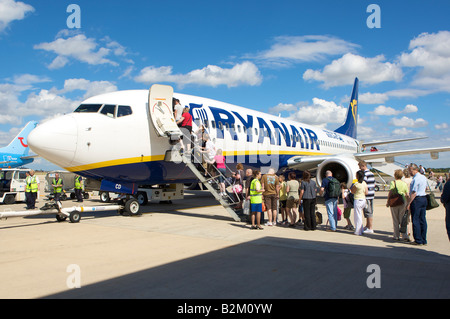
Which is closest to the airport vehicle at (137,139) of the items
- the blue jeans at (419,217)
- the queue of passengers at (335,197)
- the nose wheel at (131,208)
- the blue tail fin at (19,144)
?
the nose wheel at (131,208)

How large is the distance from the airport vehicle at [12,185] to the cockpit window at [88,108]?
28.9 feet

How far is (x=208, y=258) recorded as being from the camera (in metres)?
5.91

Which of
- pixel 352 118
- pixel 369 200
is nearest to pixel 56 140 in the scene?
pixel 369 200

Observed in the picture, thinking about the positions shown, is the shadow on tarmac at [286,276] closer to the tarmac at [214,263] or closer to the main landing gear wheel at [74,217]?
the tarmac at [214,263]

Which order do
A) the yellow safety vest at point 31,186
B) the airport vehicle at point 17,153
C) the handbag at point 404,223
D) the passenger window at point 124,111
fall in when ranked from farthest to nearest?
the airport vehicle at point 17,153 → the yellow safety vest at point 31,186 → the passenger window at point 124,111 → the handbag at point 404,223

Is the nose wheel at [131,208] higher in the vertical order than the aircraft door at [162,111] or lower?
lower

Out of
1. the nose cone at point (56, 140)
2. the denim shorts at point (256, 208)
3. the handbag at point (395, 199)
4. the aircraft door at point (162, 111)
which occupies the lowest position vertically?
the denim shorts at point (256, 208)

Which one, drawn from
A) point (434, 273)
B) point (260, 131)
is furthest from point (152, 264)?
point (260, 131)

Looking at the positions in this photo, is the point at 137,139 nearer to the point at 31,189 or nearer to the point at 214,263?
the point at 214,263

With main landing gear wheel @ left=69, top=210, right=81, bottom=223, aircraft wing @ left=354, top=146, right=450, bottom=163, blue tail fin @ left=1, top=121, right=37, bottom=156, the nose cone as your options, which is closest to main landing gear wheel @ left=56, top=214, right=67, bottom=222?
main landing gear wheel @ left=69, top=210, right=81, bottom=223

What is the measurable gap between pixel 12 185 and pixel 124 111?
33.1ft

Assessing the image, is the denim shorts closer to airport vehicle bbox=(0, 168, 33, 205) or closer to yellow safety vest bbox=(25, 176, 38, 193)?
yellow safety vest bbox=(25, 176, 38, 193)

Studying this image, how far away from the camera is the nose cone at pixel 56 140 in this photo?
29.2ft
